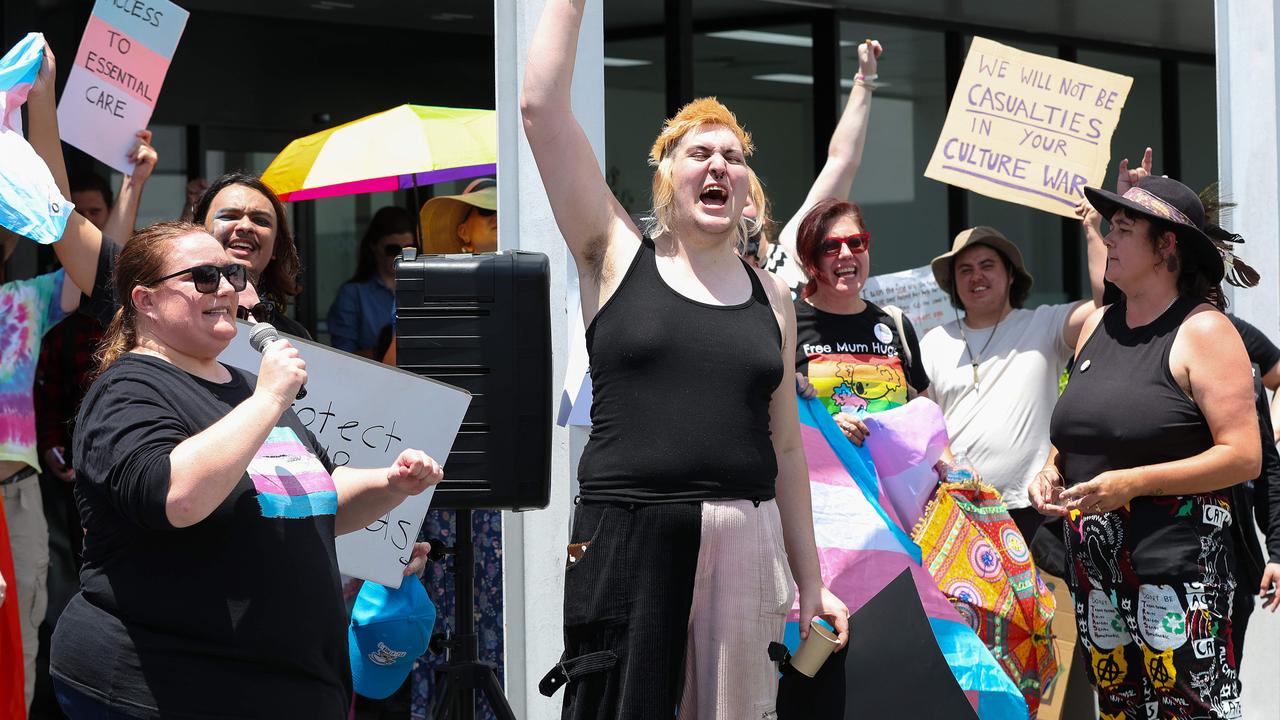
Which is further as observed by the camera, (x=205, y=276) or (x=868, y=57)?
(x=868, y=57)

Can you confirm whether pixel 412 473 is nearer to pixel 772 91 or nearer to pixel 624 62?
pixel 624 62

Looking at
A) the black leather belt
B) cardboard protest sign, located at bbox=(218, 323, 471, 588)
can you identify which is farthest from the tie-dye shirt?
cardboard protest sign, located at bbox=(218, 323, 471, 588)

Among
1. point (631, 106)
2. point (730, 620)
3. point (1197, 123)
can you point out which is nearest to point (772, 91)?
point (631, 106)

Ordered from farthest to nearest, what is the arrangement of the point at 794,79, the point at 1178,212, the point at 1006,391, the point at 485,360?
the point at 794,79 < the point at 1006,391 < the point at 1178,212 < the point at 485,360

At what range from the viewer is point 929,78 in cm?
1075

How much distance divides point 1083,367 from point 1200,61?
9.46 meters

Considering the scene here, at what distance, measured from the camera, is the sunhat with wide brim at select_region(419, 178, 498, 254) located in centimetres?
478

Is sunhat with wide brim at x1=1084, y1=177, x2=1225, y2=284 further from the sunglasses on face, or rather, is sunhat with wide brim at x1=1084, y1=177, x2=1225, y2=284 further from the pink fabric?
the pink fabric

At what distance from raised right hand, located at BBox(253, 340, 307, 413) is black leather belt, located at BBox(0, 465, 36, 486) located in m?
2.46

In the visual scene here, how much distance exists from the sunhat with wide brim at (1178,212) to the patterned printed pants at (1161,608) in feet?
2.01

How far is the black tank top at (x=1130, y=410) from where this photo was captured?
3596mm

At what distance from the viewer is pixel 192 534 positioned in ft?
8.19

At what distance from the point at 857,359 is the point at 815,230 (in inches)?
17.9

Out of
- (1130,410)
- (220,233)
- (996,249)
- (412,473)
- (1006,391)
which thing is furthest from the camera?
(996,249)
